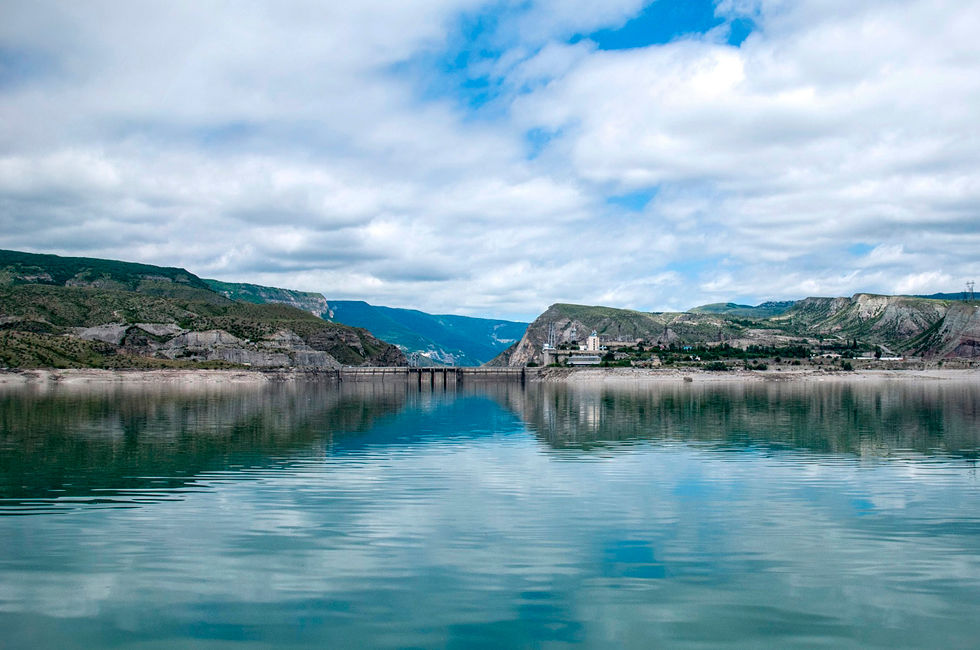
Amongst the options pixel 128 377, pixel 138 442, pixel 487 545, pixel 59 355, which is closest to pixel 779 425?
pixel 487 545

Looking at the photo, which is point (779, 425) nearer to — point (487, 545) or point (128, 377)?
point (487, 545)

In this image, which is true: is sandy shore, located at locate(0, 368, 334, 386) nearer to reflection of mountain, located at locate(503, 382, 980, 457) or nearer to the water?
reflection of mountain, located at locate(503, 382, 980, 457)

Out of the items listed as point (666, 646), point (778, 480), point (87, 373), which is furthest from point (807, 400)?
point (87, 373)

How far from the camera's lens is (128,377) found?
A: 568 ft

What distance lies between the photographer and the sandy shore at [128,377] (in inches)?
6117

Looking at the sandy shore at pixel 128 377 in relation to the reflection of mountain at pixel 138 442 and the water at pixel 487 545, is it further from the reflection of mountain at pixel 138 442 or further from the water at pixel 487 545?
the water at pixel 487 545

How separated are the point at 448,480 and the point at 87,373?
522 ft

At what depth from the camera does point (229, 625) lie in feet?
53.6

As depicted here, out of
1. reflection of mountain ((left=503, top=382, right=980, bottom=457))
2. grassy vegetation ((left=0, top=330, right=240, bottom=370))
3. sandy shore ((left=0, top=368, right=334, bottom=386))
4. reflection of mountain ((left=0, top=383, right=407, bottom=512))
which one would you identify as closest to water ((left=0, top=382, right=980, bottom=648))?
reflection of mountain ((left=0, top=383, right=407, bottom=512))

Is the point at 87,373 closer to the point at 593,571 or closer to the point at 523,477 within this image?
the point at 523,477

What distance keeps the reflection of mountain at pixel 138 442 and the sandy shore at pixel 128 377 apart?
71972 millimetres

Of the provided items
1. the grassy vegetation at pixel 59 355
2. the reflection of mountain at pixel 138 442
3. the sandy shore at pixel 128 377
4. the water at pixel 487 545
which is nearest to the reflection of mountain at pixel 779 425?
the water at pixel 487 545

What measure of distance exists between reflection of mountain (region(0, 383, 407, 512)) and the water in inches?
15.3

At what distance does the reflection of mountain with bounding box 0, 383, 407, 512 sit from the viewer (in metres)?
33.7
